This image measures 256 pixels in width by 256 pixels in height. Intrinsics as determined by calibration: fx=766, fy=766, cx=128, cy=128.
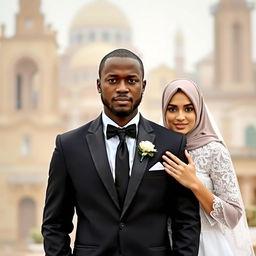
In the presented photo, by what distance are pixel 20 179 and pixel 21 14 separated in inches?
306

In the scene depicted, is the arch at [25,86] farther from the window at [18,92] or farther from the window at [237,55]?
the window at [237,55]

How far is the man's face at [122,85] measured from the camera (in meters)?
2.92

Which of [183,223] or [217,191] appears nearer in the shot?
[183,223]

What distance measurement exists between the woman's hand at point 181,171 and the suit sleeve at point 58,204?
400 mm

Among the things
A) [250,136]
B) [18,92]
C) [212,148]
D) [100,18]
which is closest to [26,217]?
[18,92]

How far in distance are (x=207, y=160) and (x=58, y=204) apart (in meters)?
0.74

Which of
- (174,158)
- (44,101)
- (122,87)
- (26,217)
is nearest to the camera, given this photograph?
(122,87)

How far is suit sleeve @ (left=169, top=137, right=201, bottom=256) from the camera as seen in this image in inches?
117

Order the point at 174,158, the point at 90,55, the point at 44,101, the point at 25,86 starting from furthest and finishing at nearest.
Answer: the point at 90,55 → the point at 25,86 → the point at 44,101 → the point at 174,158

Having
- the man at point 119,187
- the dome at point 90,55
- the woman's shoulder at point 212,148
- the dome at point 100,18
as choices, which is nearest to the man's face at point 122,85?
the man at point 119,187

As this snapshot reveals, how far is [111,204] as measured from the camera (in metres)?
2.92

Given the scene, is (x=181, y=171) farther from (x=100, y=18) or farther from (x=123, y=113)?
(x=100, y=18)

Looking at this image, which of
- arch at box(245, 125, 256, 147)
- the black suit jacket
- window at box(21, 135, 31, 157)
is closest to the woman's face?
the black suit jacket

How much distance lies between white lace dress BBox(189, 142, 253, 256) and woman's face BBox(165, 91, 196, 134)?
4.7 inches
